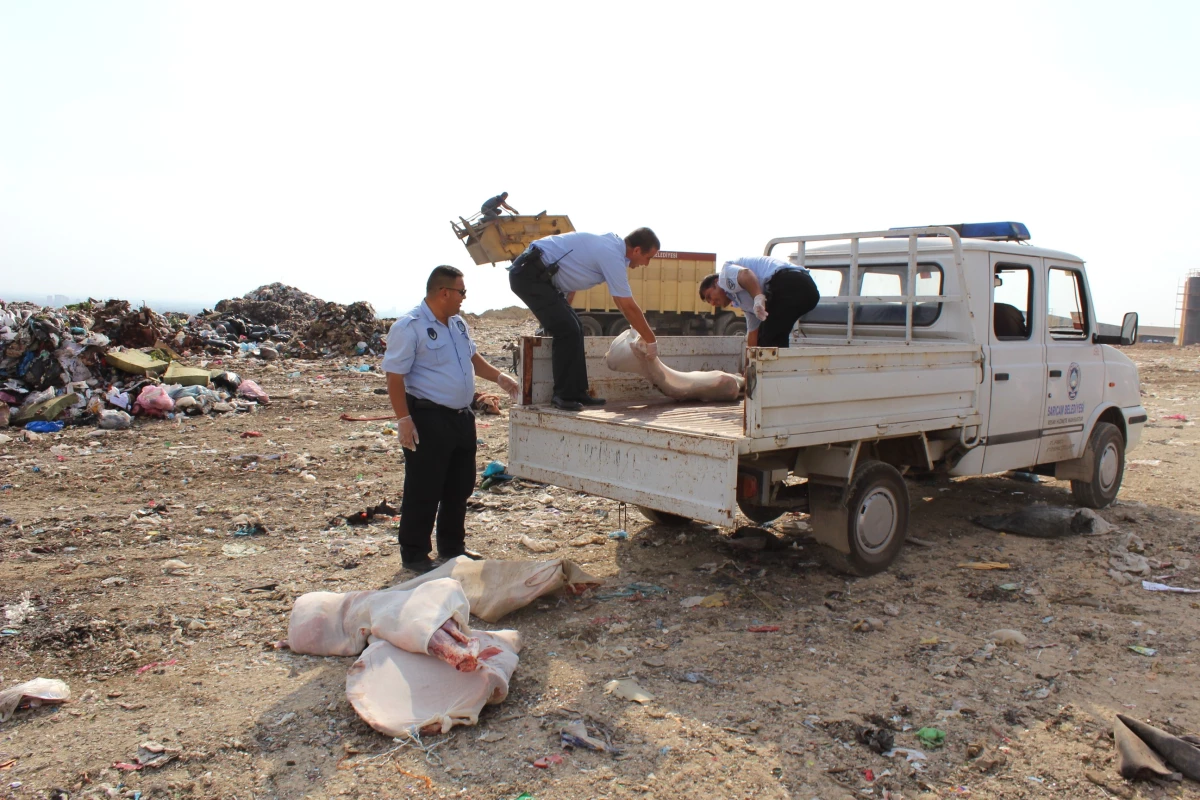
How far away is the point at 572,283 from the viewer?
5.02 m

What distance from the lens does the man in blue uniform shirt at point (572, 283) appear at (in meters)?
4.77

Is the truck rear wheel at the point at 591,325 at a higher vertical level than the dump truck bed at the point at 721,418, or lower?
higher

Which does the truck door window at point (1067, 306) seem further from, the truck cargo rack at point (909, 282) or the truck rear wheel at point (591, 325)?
the truck rear wheel at point (591, 325)

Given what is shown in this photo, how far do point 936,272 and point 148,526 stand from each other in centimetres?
538

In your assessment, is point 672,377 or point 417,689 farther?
point 672,377

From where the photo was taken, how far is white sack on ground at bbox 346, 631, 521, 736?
117 inches

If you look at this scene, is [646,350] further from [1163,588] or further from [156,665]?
[1163,588]

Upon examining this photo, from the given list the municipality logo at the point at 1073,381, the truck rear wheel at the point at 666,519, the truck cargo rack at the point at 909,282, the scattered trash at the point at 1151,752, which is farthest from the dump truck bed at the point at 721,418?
the scattered trash at the point at 1151,752

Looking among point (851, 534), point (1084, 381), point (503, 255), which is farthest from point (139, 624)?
point (503, 255)

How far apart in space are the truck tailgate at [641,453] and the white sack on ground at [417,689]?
1.11 meters

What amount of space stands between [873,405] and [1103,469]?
2.94m

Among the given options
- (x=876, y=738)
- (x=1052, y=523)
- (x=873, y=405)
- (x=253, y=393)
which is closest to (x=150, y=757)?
(x=876, y=738)

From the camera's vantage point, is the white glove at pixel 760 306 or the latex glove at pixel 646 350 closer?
the latex glove at pixel 646 350

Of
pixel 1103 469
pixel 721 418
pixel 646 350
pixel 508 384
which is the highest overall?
pixel 646 350
